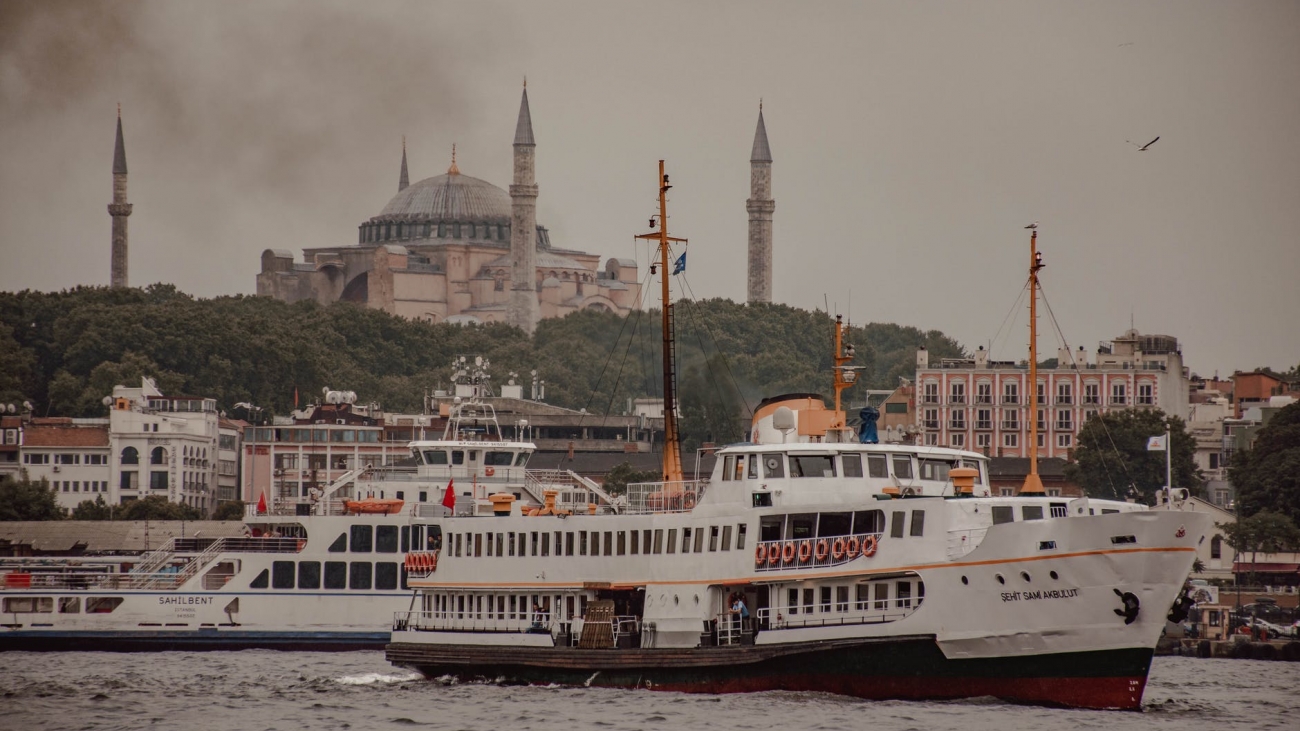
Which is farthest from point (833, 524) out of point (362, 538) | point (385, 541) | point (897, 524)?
point (362, 538)

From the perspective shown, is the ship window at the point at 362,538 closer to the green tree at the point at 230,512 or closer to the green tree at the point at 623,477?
the green tree at the point at 623,477

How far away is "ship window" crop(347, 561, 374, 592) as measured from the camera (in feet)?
206

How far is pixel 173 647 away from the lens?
6350 cm

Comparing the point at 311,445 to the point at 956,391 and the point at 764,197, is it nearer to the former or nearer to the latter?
the point at 956,391

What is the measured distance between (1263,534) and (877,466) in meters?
41.5

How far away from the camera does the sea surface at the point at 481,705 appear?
4156 centimetres

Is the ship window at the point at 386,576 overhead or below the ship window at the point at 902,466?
below

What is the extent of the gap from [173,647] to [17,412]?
66.1 m

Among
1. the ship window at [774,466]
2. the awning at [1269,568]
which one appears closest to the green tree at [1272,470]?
the awning at [1269,568]

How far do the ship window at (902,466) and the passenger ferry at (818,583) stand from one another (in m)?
0.04

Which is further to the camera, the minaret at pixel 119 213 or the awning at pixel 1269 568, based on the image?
the minaret at pixel 119 213

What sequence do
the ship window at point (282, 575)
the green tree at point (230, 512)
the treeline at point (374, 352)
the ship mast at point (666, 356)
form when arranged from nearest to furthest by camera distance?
1. the ship mast at point (666, 356)
2. the ship window at point (282, 575)
3. the green tree at point (230, 512)
4. the treeline at point (374, 352)

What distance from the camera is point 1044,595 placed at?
41844mm

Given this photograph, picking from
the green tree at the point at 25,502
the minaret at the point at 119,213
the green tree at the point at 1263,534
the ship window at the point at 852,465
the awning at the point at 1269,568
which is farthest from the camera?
the minaret at the point at 119,213
